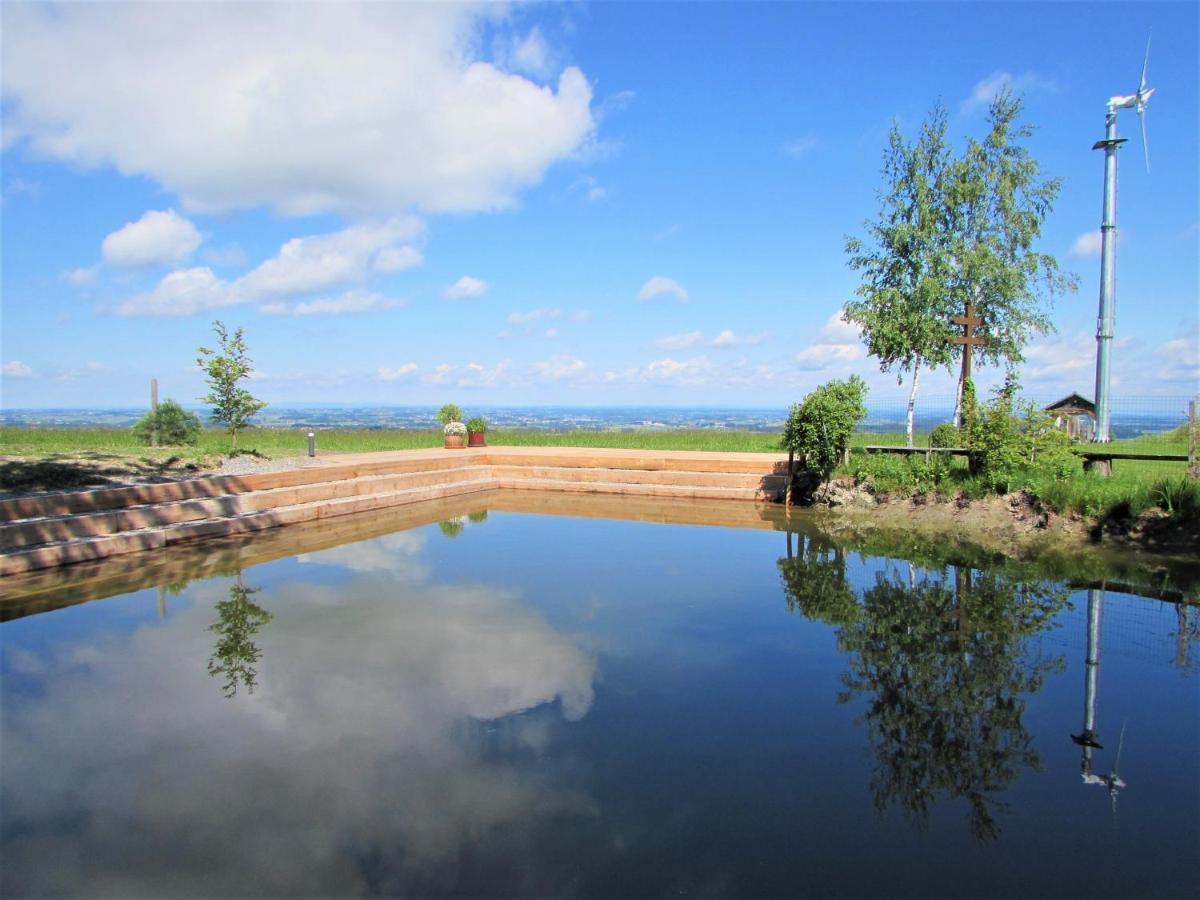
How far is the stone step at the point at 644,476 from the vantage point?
50.2 ft

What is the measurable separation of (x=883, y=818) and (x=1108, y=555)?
775cm

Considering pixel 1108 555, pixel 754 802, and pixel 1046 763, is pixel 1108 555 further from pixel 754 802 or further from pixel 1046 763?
pixel 754 802

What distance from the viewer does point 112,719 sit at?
14.7 ft

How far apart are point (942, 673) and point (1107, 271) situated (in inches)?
765

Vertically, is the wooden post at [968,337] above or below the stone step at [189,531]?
above

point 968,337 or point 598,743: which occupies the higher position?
point 968,337

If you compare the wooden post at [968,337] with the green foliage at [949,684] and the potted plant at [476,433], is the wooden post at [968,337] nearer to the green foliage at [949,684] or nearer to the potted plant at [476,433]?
the green foliage at [949,684]

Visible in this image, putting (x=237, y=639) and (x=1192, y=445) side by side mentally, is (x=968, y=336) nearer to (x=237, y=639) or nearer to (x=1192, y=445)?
(x=1192, y=445)

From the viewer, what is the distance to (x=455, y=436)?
20.6m

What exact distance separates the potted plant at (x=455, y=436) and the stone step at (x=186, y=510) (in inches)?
201

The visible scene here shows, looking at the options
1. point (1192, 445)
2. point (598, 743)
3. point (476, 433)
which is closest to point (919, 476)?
point (1192, 445)

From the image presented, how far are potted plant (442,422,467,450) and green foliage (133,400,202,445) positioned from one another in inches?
316

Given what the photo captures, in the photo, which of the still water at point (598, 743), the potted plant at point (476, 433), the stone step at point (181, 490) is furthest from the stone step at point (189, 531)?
the potted plant at point (476, 433)

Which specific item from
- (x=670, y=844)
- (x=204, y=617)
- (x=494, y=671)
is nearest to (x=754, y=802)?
(x=670, y=844)
